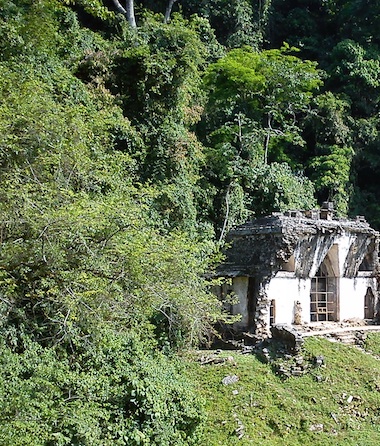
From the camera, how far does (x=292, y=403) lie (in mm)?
14297

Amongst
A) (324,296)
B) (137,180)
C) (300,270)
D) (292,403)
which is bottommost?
(292,403)

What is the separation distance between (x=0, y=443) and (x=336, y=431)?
840 centimetres

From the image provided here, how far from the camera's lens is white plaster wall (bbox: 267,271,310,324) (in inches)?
731

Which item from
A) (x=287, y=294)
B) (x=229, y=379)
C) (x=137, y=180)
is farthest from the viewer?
(x=287, y=294)

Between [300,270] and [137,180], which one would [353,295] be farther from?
[137,180]

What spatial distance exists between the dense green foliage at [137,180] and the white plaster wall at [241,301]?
1.35 m

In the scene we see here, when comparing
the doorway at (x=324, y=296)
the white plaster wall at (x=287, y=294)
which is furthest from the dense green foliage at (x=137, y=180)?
the doorway at (x=324, y=296)

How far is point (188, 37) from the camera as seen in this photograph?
1980 centimetres

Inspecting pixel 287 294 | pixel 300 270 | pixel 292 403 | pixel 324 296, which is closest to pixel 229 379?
pixel 292 403

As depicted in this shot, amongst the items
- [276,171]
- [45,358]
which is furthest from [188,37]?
[45,358]

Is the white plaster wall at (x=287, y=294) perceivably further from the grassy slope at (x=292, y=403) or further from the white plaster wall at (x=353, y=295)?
the grassy slope at (x=292, y=403)

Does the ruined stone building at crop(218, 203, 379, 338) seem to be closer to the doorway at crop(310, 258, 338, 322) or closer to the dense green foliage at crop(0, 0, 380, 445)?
the doorway at crop(310, 258, 338, 322)

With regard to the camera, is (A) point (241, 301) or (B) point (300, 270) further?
(B) point (300, 270)

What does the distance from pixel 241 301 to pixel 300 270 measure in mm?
2376
